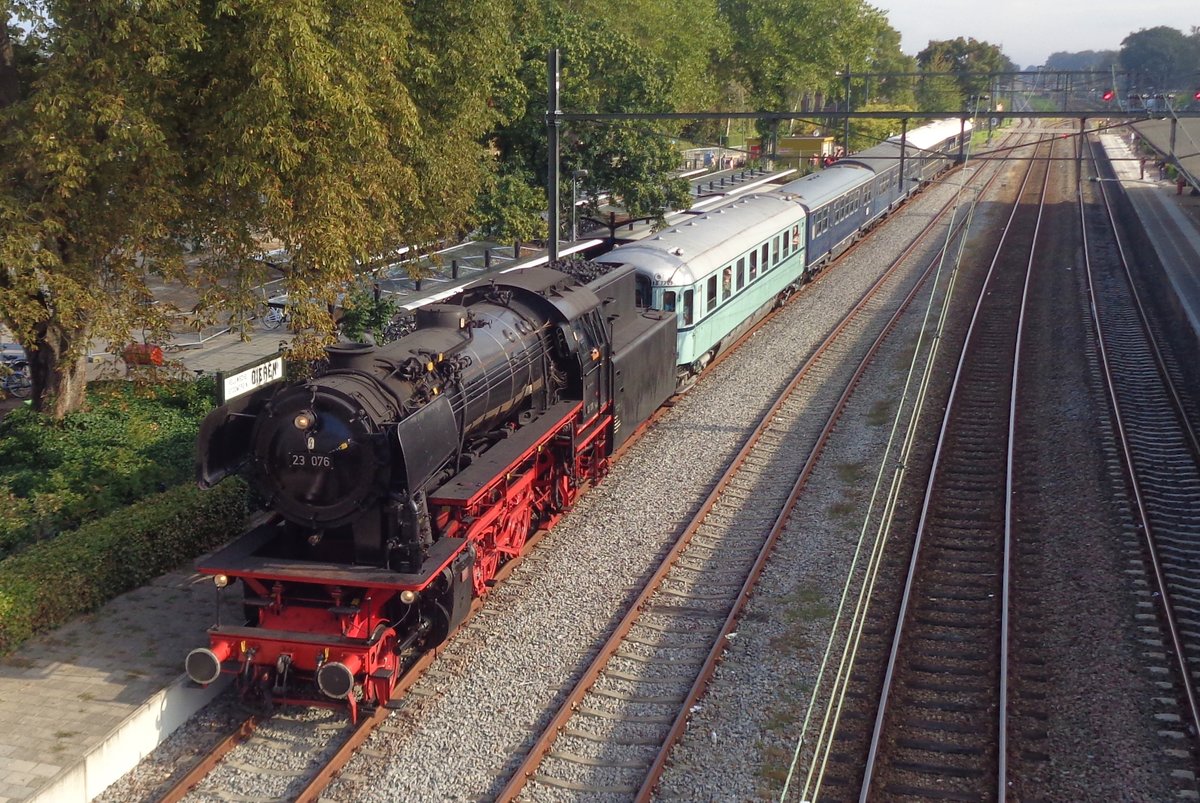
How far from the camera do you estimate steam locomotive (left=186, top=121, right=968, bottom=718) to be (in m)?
8.98

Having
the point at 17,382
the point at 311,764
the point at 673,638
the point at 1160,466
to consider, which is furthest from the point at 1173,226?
the point at 311,764

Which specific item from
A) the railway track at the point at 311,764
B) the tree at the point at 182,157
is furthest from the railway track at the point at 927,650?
the tree at the point at 182,157

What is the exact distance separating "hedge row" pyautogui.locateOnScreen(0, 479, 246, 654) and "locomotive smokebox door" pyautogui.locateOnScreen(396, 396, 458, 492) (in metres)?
4.08

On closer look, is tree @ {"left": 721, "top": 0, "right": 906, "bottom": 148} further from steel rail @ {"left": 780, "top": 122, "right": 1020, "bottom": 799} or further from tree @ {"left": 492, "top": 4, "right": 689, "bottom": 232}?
steel rail @ {"left": 780, "top": 122, "right": 1020, "bottom": 799}

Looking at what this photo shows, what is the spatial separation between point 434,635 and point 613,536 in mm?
3606

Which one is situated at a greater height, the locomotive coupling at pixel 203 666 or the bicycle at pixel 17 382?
the bicycle at pixel 17 382

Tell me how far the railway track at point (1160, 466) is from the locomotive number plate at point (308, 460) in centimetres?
746

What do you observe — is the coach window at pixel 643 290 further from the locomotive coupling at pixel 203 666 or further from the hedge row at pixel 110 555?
the locomotive coupling at pixel 203 666

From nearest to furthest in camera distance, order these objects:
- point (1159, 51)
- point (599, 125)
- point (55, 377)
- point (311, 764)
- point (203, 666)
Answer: point (311, 764) → point (203, 666) → point (55, 377) → point (599, 125) → point (1159, 51)

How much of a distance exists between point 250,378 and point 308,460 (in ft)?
3.33

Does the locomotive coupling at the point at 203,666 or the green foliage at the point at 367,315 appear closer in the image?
the locomotive coupling at the point at 203,666

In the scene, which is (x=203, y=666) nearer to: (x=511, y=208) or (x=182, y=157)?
(x=182, y=157)

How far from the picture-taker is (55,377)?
1555 centimetres

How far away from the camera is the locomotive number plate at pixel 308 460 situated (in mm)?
9031
